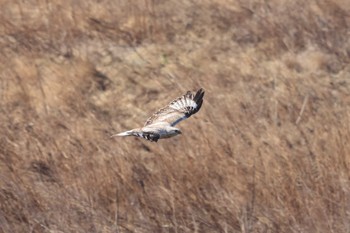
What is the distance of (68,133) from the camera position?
615 inches

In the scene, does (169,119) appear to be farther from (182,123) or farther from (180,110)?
(182,123)

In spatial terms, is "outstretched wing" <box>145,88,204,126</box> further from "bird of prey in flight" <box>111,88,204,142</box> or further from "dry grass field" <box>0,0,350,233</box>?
"dry grass field" <box>0,0,350,233</box>

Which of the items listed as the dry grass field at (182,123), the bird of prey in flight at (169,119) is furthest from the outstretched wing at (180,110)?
the dry grass field at (182,123)

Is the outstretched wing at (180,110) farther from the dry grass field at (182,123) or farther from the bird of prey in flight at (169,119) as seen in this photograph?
the dry grass field at (182,123)

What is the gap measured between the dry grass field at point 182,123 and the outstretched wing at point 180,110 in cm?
227

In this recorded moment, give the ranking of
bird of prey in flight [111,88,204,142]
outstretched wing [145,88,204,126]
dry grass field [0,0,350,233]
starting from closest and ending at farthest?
bird of prey in flight [111,88,204,142] → outstretched wing [145,88,204,126] → dry grass field [0,0,350,233]

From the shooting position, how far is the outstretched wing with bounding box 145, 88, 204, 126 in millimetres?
12781

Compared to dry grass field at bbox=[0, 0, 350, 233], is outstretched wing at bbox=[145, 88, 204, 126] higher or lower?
higher

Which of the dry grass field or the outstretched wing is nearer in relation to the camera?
the outstretched wing

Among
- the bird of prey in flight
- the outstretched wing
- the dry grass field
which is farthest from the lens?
the dry grass field

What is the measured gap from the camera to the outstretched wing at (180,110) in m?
12.8

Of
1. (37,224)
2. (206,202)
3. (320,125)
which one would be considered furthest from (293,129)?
(37,224)

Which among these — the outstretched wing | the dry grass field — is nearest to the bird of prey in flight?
the outstretched wing

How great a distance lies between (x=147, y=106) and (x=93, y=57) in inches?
58.5
